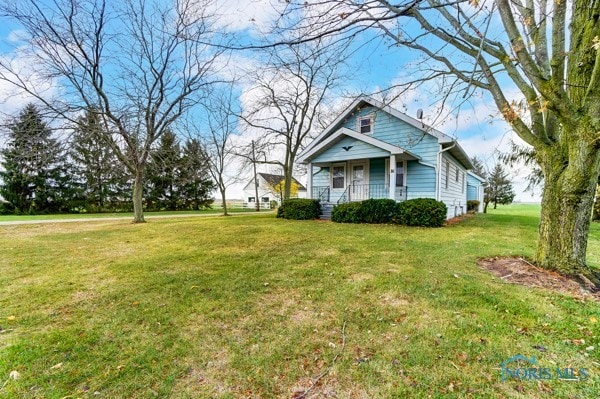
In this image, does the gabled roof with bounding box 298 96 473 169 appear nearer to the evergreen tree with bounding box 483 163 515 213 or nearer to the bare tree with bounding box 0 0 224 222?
the bare tree with bounding box 0 0 224 222

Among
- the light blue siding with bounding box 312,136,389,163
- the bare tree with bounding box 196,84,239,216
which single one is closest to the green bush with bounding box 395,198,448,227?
the light blue siding with bounding box 312,136,389,163

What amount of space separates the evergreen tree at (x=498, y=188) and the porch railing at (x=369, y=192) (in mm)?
30383

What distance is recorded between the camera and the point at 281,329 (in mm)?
3023

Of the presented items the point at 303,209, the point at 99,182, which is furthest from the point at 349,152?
the point at 99,182

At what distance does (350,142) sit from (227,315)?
11.4 meters

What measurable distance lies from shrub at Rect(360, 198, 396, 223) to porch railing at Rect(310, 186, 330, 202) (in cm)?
359

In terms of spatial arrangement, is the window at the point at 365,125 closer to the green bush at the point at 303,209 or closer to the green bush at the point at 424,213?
the green bush at the point at 303,209

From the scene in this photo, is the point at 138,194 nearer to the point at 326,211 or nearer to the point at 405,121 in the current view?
the point at 326,211

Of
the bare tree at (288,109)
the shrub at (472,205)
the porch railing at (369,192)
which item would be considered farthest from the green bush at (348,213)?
the shrub at (472,205)

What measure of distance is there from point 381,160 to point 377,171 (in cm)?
59

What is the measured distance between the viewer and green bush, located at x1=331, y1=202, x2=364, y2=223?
12.0m

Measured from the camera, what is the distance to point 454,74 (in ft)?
18.5

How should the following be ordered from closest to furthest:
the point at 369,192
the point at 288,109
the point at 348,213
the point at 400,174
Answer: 1. the point at 348,213
2. the point at 400,174
3. the point at 369,192
4. the point at 288,109

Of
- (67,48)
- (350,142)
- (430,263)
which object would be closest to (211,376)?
(430,263)
